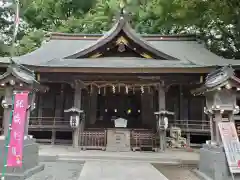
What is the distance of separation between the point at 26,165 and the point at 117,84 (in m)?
5.51

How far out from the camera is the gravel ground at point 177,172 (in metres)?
6.34

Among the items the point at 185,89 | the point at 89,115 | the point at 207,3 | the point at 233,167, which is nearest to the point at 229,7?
the point at 207,3

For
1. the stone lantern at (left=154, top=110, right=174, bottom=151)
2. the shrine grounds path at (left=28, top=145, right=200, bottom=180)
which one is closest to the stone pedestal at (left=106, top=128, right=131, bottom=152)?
the shrine grounds path at (left=28, top=145, right=200, bottom=180)

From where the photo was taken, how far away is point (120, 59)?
11039 millimetres

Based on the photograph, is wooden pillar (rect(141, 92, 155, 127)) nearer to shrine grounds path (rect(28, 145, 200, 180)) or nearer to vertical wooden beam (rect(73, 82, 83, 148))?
shrine grounds path (rect(28, 145, 200, 180))

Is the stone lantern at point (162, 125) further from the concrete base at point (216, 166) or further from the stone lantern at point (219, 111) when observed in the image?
the concrete base at point (216, 166)

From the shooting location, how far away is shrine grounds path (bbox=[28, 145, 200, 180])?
20.2 feet

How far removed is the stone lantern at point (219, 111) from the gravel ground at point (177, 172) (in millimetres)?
469

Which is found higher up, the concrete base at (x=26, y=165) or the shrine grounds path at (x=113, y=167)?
the concrete base at (x=26, y=165)

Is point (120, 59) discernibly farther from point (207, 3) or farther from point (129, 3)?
point (129, 3)

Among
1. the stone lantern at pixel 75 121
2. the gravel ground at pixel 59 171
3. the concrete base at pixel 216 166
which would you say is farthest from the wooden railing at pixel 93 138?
the concrete base at pixel 216 166

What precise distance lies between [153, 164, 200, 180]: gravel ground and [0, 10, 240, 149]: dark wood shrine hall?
9.21 ft

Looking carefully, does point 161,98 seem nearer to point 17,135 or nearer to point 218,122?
point 218,122

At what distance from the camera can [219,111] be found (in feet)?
19.7
